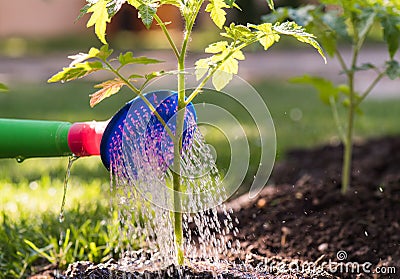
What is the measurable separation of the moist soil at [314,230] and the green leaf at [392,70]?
0.55 meters

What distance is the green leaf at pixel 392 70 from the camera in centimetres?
269

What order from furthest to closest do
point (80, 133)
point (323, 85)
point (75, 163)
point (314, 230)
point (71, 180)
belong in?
point (75, 163), point (71, 180), point (323, 85), point (314, 230), point (80, 133)

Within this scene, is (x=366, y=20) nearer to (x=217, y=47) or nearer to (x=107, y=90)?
(x=217, y=47)

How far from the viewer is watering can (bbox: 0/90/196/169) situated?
1962 millimetres

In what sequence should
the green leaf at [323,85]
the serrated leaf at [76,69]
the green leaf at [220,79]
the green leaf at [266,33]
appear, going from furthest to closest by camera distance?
the green leaf at [323,85] → the green leaf at [220,79] → the green leaf at [266,33] → the serrated leaf at [76,69]

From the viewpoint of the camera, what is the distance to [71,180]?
3.57 metres

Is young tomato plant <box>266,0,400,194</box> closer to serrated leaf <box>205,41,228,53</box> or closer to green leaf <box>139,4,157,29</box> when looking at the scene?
serrated leaf <box>205,41,228,53</box>

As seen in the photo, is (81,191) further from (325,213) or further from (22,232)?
(325,213)

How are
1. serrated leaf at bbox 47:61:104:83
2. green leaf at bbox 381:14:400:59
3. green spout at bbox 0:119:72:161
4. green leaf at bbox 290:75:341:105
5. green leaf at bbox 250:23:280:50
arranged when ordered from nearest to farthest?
serrated leaf at bbox 47:61:104:83 < green leaf at bbox 250:23:280:50 < green spout at bbox 0:119:72:161 < green leaf at bbox 381:14:400:59 < green leaf at bbox 290:75:341:105

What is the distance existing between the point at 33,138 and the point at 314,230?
1097 mm

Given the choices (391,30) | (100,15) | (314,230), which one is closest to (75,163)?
(314,230)

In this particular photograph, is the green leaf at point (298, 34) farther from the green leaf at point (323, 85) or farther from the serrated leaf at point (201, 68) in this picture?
the green leaf at point (323, 85)

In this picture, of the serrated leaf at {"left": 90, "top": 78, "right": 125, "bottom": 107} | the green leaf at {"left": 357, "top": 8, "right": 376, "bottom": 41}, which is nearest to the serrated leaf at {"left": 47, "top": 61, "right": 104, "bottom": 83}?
the serrated leaf at {"left": 90, "top": 78, "right": 125, "bottom": 107}

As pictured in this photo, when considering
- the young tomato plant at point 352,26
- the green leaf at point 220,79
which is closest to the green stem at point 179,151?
the green leaf at point 220,79
